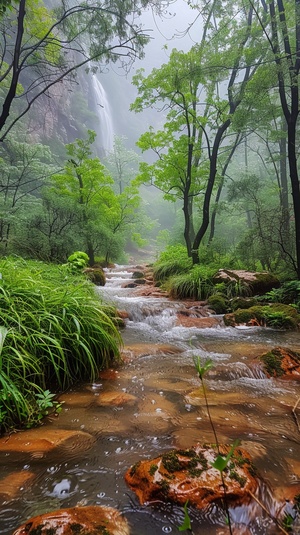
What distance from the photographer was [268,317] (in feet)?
17.0

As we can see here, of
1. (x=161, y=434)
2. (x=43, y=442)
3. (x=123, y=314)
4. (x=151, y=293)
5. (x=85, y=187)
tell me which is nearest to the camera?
(x=43, y=442)

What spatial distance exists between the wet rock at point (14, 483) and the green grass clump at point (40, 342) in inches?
16.6

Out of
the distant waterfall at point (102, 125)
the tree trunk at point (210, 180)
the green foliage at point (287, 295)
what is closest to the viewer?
the green foliage at point (287, 295)

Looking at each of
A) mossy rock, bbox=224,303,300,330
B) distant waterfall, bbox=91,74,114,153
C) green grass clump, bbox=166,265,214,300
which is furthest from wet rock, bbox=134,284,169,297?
distant waterfall, bbox=91,74,114,153

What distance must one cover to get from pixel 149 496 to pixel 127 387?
128 centimetres

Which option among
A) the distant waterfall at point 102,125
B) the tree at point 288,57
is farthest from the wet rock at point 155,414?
the distant waterfall at point 102,125

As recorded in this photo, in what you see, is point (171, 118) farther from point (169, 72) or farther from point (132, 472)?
point (132, 472)

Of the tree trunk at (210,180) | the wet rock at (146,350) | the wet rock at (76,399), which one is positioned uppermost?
the tree trunk at (210,180)

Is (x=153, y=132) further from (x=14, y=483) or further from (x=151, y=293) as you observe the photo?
(x=14, y=483)

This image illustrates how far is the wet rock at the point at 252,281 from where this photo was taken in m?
6.82

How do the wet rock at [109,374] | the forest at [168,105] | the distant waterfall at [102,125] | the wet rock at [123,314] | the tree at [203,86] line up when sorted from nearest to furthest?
the wet rock at [109,374] < the forest at [168,105] < the wet rock at [123,314] < the tree at [203,86] < the distant waterfall at [102,125]

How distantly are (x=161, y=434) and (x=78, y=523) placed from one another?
0.83 meters

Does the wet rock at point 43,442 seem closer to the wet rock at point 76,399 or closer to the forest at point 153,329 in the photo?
the forest at point 153,329

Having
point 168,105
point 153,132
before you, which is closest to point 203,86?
point 168,105
